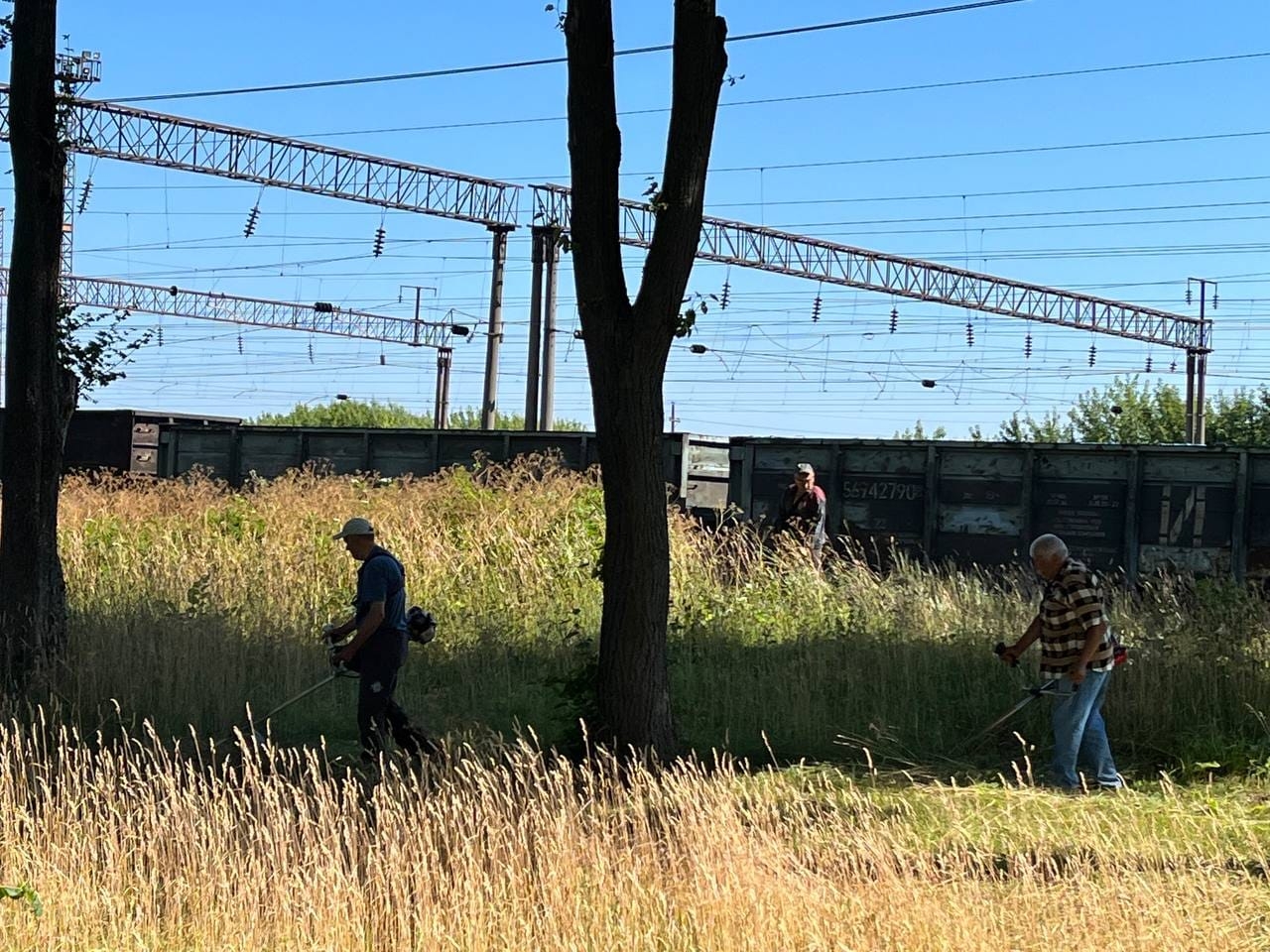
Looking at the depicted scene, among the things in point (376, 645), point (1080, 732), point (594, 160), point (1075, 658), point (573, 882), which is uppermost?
point (594, 160)

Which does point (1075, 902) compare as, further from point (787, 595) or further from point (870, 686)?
point (787, 595)

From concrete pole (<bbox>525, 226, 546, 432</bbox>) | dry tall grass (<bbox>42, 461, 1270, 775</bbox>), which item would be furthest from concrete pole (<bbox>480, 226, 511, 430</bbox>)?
dry tall grass (<bbox>42, 461, 1270, 775</bbox>)

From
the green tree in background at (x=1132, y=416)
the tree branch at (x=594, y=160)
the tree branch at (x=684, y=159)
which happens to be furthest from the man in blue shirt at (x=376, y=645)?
the green tree in background at (x=1132, y=416)

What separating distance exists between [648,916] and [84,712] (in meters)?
6.10

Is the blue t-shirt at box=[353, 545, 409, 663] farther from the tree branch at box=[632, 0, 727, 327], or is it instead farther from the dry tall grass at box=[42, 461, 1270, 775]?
the tree branch at box=[632, 0, 727, 327]

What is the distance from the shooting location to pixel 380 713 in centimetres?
891

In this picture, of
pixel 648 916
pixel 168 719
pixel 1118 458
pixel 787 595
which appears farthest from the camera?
→ pixel 1118 458

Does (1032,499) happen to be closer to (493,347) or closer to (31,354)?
(31,354)

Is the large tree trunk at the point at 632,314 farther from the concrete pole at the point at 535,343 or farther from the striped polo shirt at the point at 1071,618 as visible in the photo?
the concrete pole at the point at 535,343

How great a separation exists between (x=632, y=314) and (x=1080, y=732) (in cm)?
345

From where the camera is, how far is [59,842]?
6.15 m

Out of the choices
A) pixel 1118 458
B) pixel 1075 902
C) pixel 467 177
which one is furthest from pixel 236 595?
pixel 467 177

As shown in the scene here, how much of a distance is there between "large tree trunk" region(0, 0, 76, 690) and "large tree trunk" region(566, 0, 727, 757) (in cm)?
466

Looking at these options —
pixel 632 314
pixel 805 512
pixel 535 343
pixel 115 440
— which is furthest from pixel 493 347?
pixel 632 314
